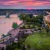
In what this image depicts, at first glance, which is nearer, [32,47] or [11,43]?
[32,47]

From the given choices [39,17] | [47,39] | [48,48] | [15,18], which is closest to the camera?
[48,48]

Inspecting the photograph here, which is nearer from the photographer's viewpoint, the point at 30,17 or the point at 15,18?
the point at 30,17

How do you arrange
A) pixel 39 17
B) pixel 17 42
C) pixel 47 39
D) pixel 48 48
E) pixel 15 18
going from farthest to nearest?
pixel 15 18 < pixel 39 17 < pixel 17 42 < pixel 47 39 < pixel 48 48

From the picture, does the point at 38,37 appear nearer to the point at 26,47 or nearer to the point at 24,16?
the point at 26,47

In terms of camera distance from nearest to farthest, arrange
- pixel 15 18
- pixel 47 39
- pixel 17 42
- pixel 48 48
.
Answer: pixel 48 48, pixel 47 39, pixel 17 42, pixel 15 18

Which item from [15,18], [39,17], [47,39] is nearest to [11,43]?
[47,39]

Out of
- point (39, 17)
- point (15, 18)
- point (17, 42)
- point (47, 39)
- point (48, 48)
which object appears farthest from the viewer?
point (15, 18)

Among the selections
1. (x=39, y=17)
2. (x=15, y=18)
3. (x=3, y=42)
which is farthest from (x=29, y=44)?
(x=15, y=18)

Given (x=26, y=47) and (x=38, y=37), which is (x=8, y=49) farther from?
(x=38, y=37)
